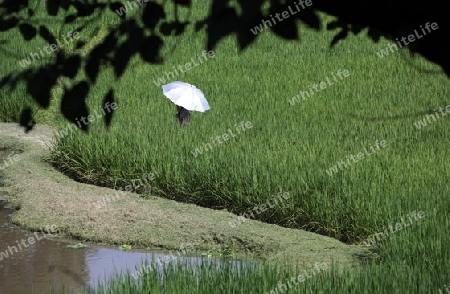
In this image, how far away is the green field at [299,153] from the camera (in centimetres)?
556

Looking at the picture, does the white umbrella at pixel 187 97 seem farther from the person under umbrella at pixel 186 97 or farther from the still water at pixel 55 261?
the still water at pixel 55 261

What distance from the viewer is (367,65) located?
1341 cm

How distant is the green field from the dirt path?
11.9 inches

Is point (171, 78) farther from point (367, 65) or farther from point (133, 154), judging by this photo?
point (133, 154)

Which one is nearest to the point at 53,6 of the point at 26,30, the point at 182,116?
the point at 26,30

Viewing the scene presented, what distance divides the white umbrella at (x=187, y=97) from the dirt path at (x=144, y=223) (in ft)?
4.08

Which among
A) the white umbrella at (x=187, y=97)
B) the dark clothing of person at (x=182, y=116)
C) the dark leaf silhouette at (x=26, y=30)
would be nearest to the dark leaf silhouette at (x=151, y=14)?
the dark leaf silhouette at (x=26, y=30)

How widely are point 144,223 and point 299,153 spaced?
5.38 feet

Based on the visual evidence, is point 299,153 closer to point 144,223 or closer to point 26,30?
point 144,223

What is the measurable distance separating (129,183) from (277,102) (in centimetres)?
318

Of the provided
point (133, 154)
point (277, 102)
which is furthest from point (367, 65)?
point (133, 154)

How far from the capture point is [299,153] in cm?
831

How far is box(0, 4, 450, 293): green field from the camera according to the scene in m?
5.56

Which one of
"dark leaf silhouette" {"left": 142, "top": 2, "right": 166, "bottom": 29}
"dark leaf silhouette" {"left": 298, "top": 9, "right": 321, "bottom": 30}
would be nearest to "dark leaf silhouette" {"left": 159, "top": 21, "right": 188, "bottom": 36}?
"dark leaf silhouette" {"left": 142, "top": 2, "right": 166, "bottom": 29}
